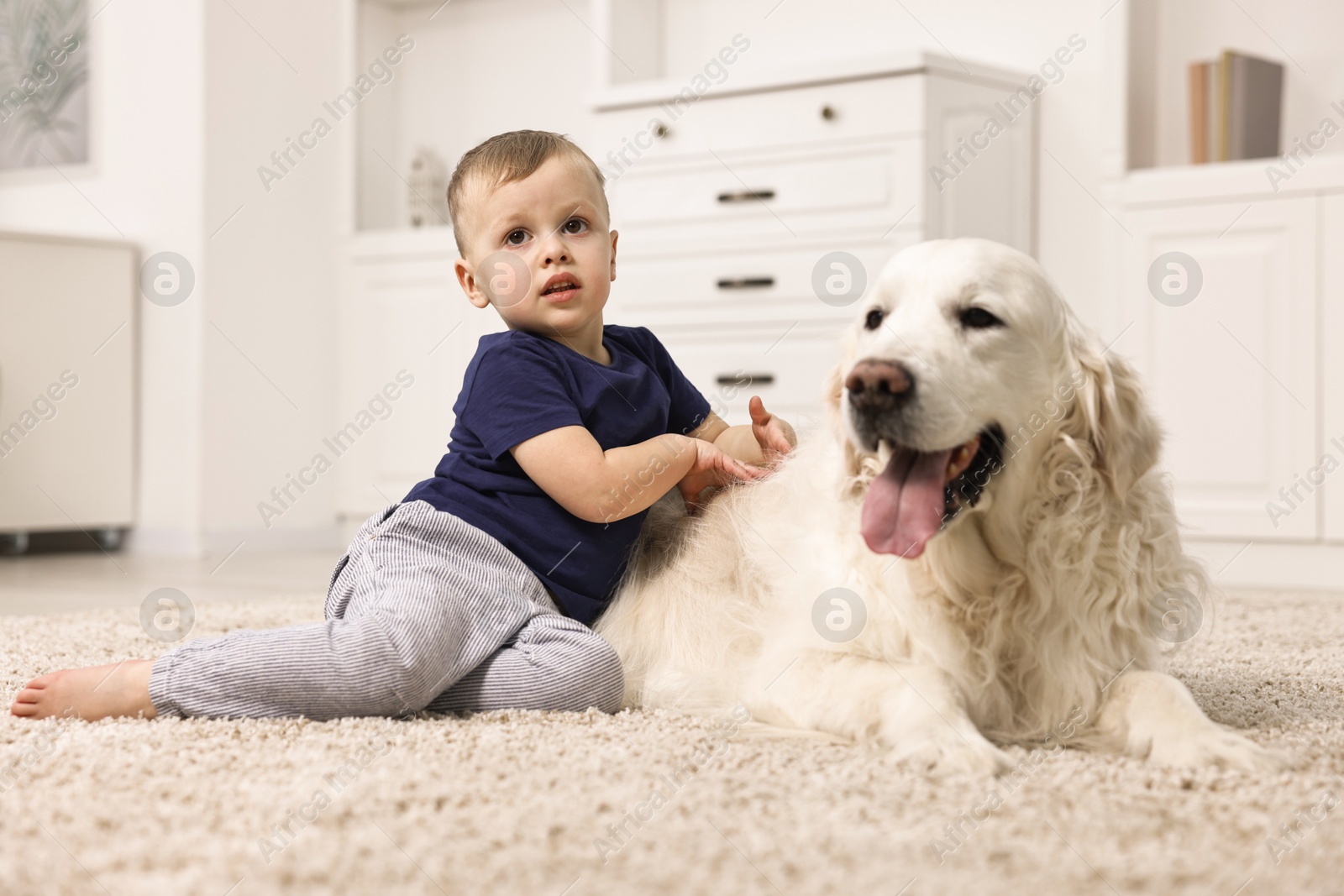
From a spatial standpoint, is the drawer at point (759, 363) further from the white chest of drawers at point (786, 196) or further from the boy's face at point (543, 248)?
the boy's face at point (543, 248)

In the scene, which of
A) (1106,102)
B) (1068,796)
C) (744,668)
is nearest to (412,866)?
(1068,796)

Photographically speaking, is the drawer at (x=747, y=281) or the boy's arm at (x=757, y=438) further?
the drawer at (x=747, y=281)

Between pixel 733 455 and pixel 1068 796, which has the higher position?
pixel 733 455

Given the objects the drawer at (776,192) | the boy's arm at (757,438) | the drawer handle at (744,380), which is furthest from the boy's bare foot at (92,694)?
the drawer at (776,192)

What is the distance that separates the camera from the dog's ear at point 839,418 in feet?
3.75

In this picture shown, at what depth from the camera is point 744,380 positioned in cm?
321

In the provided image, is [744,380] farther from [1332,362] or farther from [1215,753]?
[1215,753]

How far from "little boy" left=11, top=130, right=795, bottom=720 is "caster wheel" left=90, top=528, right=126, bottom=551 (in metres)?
2.89

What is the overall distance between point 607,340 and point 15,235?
2791 millimetres

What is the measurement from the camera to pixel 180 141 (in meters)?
3.82

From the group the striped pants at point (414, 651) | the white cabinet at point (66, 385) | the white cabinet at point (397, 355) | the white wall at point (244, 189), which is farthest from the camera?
the white cabinet at point (397, 355)

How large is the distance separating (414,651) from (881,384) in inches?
20.8

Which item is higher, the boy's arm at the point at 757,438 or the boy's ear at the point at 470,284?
the boy's ear at the point at 470,284

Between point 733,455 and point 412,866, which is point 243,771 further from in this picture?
point 733,455
